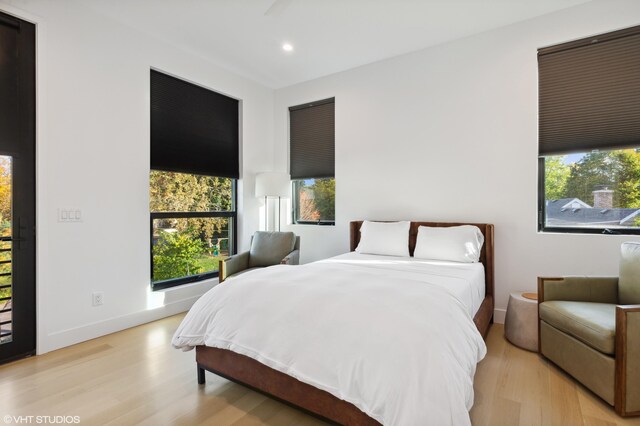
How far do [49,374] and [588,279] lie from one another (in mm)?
4014

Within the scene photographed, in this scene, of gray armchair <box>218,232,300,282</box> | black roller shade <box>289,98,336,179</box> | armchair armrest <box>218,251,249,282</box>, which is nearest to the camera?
armchair armrest <box>218,251,249,282</box>

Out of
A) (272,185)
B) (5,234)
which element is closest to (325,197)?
(272,185)

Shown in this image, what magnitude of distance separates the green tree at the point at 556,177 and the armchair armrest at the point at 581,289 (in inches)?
37.9

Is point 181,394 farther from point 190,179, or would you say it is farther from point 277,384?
point 190,179

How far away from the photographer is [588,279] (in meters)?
2.36

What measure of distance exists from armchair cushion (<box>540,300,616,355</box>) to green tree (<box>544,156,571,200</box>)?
46.0 inches

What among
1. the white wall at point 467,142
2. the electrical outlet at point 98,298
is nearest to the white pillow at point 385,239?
the white wall at point 467,142

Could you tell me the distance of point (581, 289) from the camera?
7.72 feet

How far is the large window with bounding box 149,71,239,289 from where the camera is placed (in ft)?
11.5

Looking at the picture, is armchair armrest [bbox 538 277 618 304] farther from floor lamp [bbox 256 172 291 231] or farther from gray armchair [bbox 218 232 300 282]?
floor lamp [bbox 256 172 291 231]

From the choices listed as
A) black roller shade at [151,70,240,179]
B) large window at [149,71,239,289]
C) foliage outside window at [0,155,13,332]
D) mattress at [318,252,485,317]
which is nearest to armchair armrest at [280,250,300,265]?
mattress at [318,252,485,317]

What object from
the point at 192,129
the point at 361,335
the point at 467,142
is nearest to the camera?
the point at 361,335

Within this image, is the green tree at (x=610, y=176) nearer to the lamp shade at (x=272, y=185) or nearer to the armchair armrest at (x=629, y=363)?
the armchair armrest at (x=629, y=363)

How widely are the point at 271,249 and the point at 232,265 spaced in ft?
1.61
